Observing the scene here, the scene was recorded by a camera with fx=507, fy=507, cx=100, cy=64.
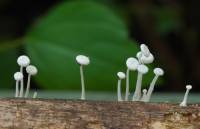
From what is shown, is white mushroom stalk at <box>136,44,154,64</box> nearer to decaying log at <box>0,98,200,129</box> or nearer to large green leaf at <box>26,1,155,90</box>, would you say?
decaying log at <box>0,98,200,129</box>

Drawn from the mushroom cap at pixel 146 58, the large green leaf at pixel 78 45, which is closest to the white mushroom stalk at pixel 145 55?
the mushroom cap at pixel 146 58

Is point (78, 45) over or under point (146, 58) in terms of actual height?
over

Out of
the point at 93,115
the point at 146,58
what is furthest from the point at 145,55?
the point at 93,115

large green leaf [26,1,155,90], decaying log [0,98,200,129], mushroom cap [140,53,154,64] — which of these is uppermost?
large green leaf [26,1,155,90]

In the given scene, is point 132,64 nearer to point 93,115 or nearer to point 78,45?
point 93,115

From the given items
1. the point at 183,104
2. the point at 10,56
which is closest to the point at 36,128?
the point at 183,104

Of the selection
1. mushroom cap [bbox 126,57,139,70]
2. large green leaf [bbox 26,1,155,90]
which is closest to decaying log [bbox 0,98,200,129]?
mushroom cap [bbox 126,57,139,70]
